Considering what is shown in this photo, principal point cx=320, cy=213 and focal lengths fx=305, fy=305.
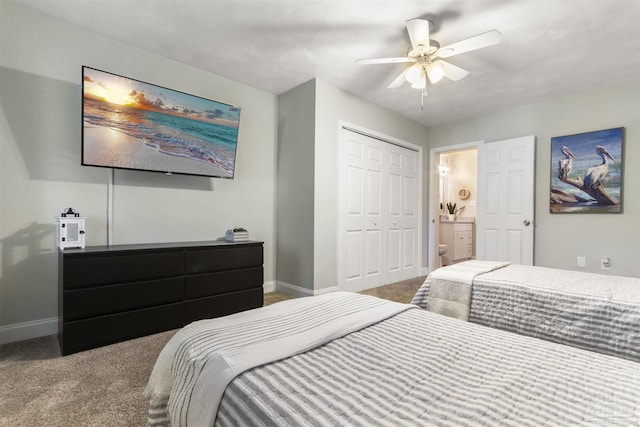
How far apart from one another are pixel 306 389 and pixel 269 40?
2768mm

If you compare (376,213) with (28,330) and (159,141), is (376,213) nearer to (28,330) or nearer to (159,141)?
(159,141)

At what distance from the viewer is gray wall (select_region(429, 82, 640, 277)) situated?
133 inches

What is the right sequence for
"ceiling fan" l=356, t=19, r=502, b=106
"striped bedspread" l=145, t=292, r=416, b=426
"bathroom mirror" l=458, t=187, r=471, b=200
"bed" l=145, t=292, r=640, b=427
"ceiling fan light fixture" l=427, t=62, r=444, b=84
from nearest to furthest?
"bed" l=145, t=292, r=640, b=427, "striped bedspread" l=145, t=292, r=416, b=426, "ceiling fan" l=356, t=19, r=502, b=106, "ceiling fan light fixture" l=427, t=62, r=444, b=84, "bathroom mirror" l=458, t=187, r=471, b=200

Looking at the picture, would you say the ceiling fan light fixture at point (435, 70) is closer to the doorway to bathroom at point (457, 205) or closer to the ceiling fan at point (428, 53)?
the ceiling fan at point (428, 53)

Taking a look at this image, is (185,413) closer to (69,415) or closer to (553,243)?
(69,415)

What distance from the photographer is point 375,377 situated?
84 cm

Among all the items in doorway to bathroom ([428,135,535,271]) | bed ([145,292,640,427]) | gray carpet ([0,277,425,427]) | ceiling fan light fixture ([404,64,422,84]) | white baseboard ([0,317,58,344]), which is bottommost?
gray carpet ([0,277,425,427])

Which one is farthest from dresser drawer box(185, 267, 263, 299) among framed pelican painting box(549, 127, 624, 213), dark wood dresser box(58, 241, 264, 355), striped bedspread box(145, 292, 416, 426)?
framed pelican painting box(549, 127, 624, 213)

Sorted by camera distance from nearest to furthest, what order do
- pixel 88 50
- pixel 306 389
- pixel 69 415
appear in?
pixel 306 389 → pixel 69 415 → pixel 88 50

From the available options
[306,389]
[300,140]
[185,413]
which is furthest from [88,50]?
[306,389]

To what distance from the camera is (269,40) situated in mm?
2678

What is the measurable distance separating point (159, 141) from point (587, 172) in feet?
15.4

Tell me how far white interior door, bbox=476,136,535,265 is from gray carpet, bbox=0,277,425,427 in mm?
4155

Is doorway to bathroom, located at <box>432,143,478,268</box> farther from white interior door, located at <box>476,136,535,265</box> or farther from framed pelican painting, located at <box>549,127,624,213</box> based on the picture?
framed pelican painting, located at <box>549,127,624,213</box>
